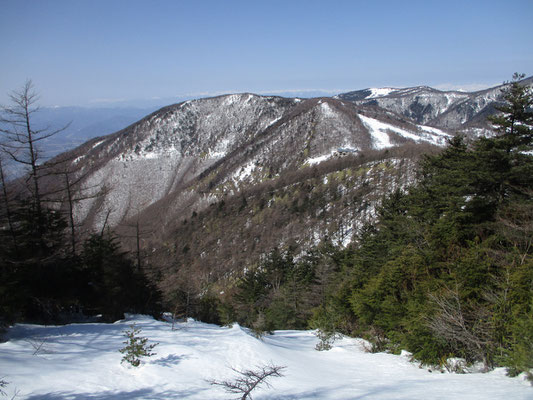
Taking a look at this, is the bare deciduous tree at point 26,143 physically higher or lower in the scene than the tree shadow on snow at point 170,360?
higher

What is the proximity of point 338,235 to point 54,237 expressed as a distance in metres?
60.1

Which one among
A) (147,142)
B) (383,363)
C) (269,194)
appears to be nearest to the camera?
(383,363)

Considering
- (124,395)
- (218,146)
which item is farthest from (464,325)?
(218,146)

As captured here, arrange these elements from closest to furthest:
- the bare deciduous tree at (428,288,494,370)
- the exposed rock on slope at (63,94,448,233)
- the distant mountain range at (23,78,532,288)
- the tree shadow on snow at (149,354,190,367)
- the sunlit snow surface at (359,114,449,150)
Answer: the tree shadow on snow at (149,354,190,367)
the bare deciduous tree at (428,288,494,370)
the distant mountain range at (23,78,532,288)
the sunlit snow surface at (359,114,449,150)
the exposed rock on slope at (63,94,448,233)

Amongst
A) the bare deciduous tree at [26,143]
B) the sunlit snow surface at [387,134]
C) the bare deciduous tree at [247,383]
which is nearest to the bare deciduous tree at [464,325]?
the bare deciduous tree at [247,383]

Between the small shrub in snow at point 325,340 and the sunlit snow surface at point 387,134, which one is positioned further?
the sunlit snow surface at point 387,134

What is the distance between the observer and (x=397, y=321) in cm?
990

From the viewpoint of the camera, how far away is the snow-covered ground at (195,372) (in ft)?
19.0

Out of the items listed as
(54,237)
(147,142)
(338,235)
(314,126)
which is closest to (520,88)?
(54,237)

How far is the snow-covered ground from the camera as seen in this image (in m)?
5.80

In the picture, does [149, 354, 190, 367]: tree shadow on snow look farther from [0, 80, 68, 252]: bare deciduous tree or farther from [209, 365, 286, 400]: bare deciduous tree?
[0, 80, 68, 252]: bare deciduous tree

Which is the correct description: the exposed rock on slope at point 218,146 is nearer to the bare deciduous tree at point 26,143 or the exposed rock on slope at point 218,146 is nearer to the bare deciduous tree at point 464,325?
the bare deciduous tree at point 26,143

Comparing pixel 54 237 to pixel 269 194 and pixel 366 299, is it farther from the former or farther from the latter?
pixel 269 194

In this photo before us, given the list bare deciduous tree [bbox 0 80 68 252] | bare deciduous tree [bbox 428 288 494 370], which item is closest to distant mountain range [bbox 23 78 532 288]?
bare deciduous tree [bbox 0 80 68 252]
